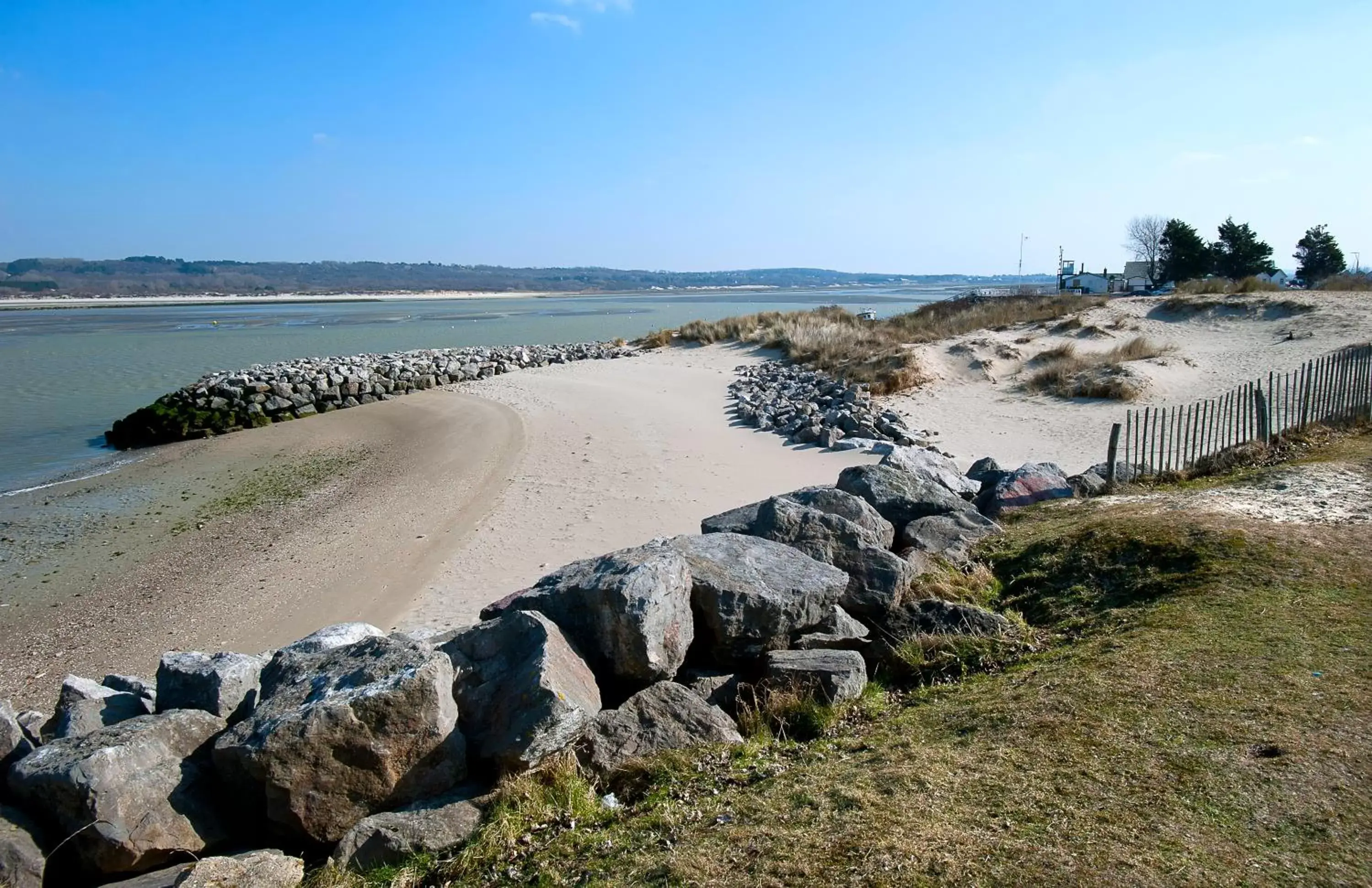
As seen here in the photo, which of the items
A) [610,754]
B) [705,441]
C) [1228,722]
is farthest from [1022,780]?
[705,441]

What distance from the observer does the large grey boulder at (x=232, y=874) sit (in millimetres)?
4066

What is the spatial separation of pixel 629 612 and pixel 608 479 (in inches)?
352

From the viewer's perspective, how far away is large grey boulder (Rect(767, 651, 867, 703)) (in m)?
5.62

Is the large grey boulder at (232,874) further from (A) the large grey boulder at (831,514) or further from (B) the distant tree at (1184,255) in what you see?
(B) the distant tree at (1184,255)

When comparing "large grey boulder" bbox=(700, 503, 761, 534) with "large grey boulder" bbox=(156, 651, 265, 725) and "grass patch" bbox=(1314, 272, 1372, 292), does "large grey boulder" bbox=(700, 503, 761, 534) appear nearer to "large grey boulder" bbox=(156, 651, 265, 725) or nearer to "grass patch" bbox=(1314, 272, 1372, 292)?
"large grey boulder" bbox=(156, 651, 265, 725)

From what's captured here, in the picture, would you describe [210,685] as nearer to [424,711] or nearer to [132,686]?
[132,686]

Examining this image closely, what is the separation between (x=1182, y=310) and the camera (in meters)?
31.8

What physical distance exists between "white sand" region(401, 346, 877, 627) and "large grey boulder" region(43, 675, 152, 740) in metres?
2.93

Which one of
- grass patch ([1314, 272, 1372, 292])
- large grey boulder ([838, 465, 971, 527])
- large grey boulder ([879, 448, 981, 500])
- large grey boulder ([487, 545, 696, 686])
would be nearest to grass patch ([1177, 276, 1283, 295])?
grass patch ([1314, 272, 1372, 292])

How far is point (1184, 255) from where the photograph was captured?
161ft

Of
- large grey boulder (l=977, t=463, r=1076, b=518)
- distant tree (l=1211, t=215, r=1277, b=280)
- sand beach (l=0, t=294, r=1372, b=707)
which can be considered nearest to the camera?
sand beach (l=0, t=294, r=1372, b=707)

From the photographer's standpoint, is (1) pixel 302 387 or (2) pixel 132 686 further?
(1) pixel 302 387

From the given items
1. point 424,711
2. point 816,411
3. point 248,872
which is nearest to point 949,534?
point 424,711

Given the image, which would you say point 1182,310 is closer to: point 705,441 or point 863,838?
point 705,441
